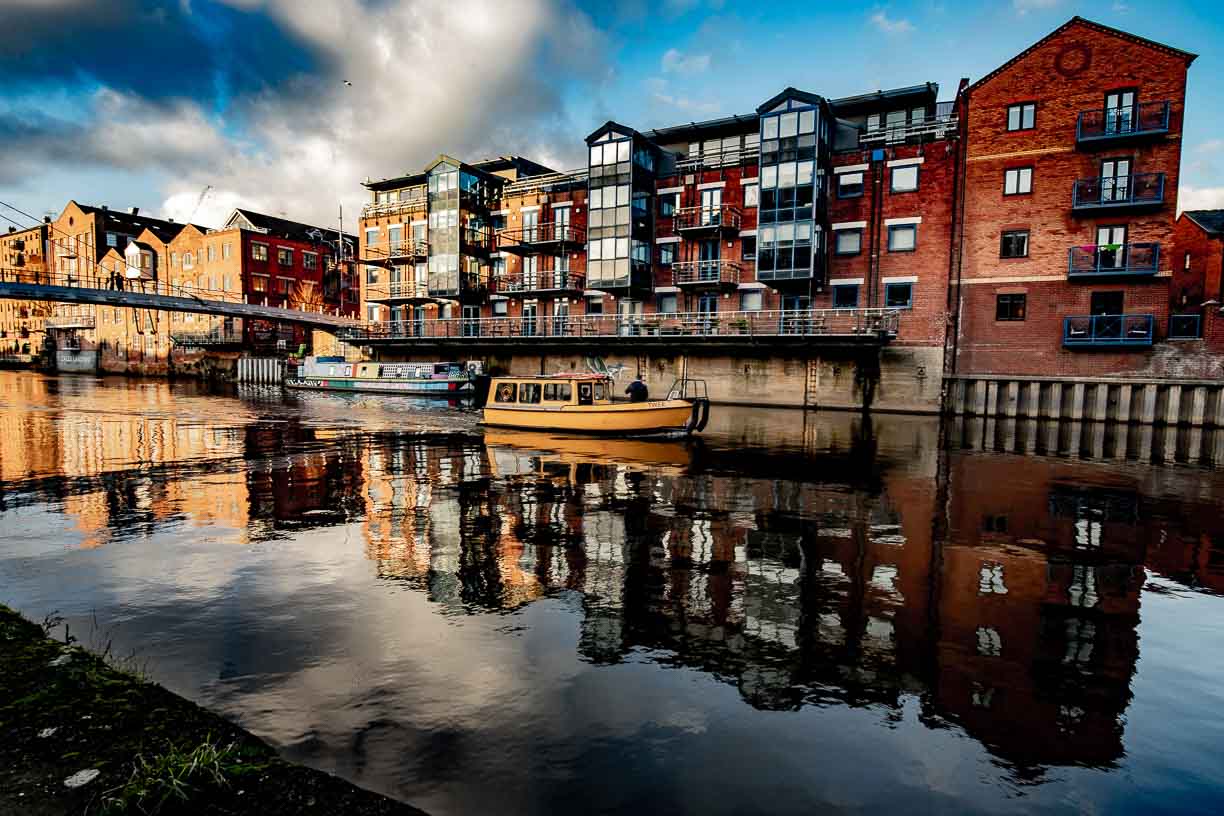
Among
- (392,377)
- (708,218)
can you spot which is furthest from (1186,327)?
(392,377)

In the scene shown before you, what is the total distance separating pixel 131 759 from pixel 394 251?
189 feet

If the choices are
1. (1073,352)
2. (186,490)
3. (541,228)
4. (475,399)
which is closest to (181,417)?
(475,399)

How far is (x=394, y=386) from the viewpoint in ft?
158

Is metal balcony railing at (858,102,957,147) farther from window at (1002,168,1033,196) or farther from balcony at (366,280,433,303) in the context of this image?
balcony at (366,280,433,303)

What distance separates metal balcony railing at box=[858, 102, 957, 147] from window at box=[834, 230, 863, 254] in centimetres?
572

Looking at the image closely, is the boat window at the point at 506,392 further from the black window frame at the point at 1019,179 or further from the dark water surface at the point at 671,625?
the black window frame at the point at 1019,179

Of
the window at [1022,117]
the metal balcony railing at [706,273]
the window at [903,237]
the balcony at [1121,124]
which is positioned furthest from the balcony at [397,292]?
the balcony at [1121,124]

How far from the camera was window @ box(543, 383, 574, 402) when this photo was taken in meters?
24.9

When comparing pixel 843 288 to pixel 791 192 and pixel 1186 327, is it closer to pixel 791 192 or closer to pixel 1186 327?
pixel 791 192

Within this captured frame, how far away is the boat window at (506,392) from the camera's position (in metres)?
26.3

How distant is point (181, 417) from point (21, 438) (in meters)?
7.90

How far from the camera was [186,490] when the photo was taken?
47.3 ft

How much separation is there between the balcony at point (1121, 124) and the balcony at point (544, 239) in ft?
103

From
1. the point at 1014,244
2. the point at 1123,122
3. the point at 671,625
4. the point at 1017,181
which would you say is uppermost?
the point at 1123,122
